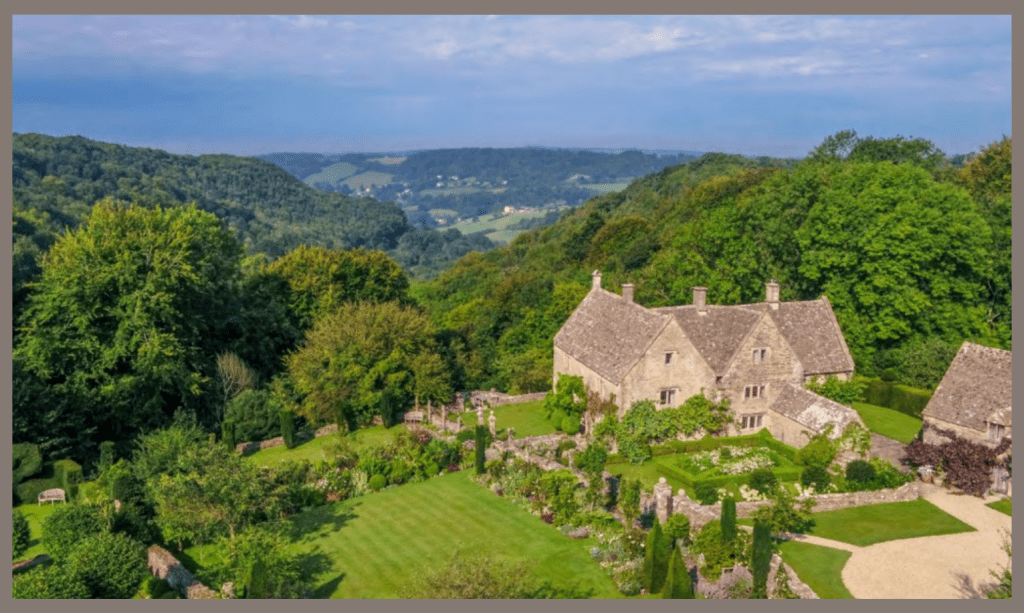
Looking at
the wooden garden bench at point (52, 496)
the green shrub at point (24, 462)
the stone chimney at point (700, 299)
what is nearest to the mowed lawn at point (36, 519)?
the wooden garden bench at point (52, 496)

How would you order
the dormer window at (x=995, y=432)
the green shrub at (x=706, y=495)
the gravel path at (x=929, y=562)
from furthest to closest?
the dormer window at (x=995, y=432)
the green shrub at (x=706, y=495)
the gravel path at (x=929, y=562)

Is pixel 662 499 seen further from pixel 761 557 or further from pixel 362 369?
pixel 362 369

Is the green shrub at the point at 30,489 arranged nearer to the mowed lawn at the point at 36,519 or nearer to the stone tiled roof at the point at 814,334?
the mowed lawn at the point at 36,519

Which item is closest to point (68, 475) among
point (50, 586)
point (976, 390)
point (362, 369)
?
point (50, 586)

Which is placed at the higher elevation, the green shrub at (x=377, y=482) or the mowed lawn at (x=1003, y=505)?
the mowed lawn at (x=1003, y=505)

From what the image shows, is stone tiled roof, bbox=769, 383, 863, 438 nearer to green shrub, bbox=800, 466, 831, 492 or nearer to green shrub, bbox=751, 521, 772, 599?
green shrub, bbox=800, 466, 831, 492

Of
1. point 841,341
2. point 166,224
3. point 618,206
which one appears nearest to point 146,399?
point 166,224
